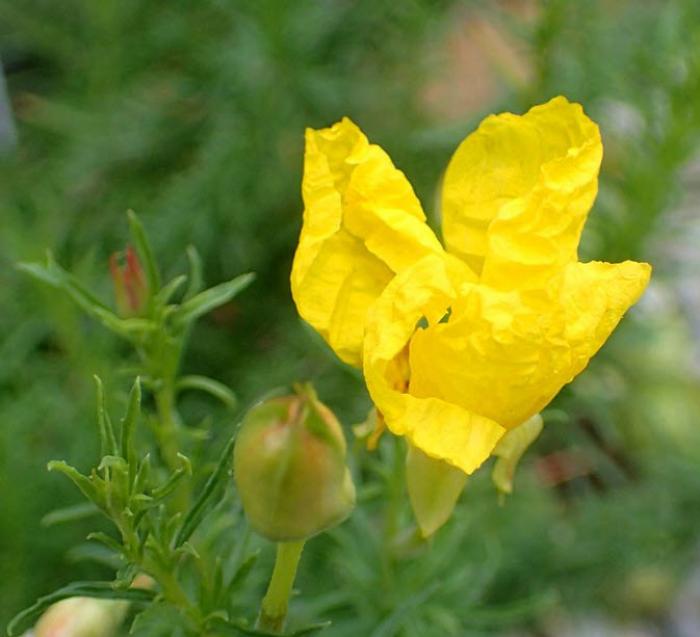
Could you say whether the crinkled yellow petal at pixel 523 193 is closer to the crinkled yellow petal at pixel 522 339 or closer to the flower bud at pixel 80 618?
the crinkled yellow petal at pixel 522 339

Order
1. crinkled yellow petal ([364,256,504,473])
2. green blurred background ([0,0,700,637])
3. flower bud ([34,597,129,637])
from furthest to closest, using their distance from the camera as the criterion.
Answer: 1. green blurred background ([0,0,700,637])
2. flower bud ([34,597,129,637])
3. crinkled yellow petal ([364,256,504,473])

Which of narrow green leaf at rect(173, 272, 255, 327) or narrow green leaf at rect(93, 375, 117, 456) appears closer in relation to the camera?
narrow green leaf at rect(93, 375, 117, 456)

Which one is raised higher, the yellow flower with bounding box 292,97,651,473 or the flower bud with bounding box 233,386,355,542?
the yellow flower with bounding box 292,97,651,473

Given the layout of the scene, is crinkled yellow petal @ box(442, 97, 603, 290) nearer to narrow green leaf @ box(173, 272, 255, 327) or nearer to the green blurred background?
narrow green leaf @ box(173, 272, 255, 327)

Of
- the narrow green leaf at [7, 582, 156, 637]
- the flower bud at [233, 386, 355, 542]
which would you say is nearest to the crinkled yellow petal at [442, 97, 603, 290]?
the flower bud at [233, 386, 355, 542]

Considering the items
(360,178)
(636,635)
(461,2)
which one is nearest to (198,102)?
(461,2)

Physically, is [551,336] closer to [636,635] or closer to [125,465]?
[125,465]

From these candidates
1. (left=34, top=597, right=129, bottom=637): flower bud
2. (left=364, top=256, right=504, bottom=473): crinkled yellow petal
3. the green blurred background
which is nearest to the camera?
(left=364, top=256, right=504, bottom=473): crinkled yellow petal

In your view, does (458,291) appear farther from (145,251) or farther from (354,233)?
(145,251)

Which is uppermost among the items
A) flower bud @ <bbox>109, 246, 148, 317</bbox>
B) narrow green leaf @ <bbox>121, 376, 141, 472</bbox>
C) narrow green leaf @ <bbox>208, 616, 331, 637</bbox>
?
narrow green leaf @ <bbox>121, 376, 141, 472</bbox>
